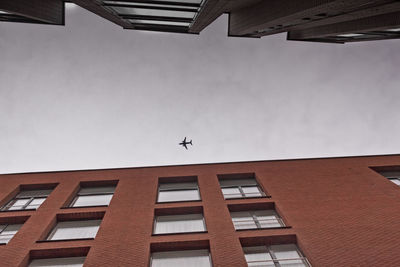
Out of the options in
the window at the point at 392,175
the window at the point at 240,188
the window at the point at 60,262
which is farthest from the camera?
the window at the point at 392,175

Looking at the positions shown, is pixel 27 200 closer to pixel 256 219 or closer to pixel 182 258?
pixel 182 258

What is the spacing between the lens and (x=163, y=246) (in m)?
13.4

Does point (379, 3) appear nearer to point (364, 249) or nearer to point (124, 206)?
point (364, 249)

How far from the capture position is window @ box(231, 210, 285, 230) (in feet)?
51.0

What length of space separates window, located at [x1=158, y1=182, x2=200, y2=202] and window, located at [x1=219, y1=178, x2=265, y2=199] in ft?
6.28

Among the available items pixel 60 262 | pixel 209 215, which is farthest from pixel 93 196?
pixel 209 215

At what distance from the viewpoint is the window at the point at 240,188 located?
1875cm

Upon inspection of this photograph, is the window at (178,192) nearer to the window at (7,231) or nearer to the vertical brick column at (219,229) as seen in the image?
the vertical brick column at (219,229)

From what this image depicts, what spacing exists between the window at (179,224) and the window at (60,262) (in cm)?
375

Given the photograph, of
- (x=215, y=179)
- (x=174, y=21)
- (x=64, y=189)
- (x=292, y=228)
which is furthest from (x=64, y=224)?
(x=174, y=21)

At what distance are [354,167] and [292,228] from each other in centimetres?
932

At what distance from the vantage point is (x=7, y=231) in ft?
51.8

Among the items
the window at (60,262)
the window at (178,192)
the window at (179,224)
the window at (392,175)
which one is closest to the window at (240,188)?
the window at (178,192)

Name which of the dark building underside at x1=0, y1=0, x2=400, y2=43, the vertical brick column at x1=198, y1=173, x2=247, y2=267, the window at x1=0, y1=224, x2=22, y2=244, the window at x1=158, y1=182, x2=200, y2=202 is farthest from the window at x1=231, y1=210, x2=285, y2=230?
the window at x1=0, y1=224, x2=22, y2=244
